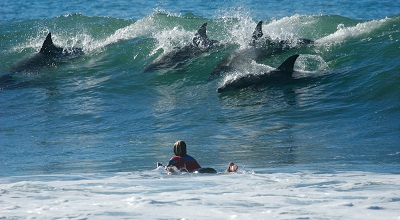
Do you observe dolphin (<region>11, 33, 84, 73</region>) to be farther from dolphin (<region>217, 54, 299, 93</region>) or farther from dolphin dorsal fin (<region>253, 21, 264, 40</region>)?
dolphin (<region>217, 54, 299, 93</region>)

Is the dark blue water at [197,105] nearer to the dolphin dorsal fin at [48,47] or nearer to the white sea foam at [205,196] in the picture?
the dolphin dorsal fin at [48,47]

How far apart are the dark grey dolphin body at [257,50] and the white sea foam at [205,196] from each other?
10481 mm

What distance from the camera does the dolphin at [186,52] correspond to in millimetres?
21609

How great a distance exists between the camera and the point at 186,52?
21922mm

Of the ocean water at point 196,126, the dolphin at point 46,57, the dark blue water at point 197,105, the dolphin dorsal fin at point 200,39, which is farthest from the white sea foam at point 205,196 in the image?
the dolphin at point 46,57

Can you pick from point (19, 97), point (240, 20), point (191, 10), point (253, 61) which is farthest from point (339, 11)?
point (19, 97)

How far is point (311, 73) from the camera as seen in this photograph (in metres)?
19.2

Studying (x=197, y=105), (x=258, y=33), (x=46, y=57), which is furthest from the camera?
(x=46, y=57)

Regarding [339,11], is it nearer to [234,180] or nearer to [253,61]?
[253,61]

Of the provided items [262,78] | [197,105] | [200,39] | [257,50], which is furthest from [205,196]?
[200,39]

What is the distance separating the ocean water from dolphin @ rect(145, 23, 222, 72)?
1.11 feet

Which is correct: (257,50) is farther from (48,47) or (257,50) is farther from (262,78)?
(48,47)

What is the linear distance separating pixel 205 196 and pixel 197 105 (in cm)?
973

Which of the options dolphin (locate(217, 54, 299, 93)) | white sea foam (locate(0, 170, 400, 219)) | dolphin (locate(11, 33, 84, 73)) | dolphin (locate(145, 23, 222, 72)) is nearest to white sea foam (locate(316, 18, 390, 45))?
dolphin (locate(145, 23, 222, 72))
